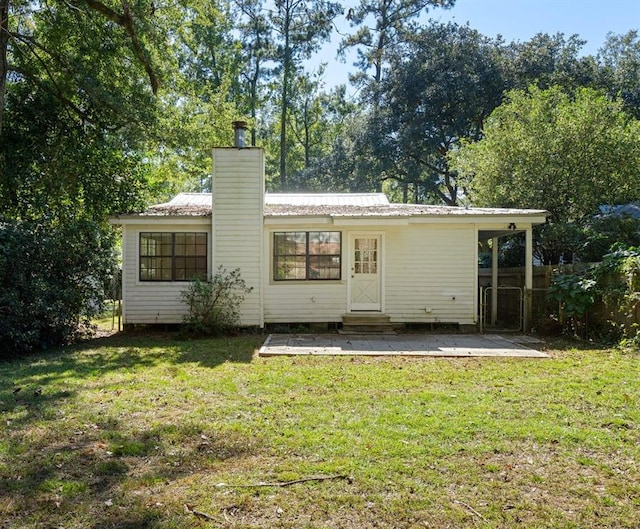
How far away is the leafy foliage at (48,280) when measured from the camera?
26.3 feet

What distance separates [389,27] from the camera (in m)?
26.0

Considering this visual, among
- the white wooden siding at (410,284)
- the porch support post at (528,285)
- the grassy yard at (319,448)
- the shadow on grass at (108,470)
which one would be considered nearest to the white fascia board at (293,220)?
the white wooden siding at (410,284)

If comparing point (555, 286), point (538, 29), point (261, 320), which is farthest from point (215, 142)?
point (538, 29)

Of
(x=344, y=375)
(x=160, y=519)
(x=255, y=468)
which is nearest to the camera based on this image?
(x=160, y=519)

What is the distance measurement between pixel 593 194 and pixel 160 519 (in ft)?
47.8

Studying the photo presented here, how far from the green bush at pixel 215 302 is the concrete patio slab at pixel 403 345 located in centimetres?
114

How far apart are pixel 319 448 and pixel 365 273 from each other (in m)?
7.68

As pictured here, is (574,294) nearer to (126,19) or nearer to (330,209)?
(330,209)

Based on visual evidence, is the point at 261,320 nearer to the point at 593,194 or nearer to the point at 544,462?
the point at 544,462

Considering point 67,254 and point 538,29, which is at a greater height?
point 538,29

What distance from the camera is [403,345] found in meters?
8.99

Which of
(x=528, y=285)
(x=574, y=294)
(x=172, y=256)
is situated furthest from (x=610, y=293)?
(x=172, y=256)

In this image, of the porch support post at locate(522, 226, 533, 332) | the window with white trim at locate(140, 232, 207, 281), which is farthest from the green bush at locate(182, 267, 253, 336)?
the porch support post at locate(522, 226, 533, 332)

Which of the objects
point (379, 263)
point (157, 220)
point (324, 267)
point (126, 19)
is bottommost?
point (324, 267)
